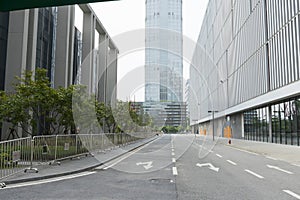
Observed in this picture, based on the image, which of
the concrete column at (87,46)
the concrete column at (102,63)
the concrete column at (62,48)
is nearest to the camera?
the concrete column at (62,48)

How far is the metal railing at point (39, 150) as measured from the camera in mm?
9922

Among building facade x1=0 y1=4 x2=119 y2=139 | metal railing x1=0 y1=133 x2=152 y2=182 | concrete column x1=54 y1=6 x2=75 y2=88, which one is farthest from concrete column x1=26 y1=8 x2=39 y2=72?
metal railing x1=0 y1=133 x2=152 y2=182

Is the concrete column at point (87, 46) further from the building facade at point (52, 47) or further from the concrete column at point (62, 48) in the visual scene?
the concrete column at point (62, 48)

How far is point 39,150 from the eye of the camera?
12305 millimetres

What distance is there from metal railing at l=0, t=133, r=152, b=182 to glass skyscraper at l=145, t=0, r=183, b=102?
21.0 feet

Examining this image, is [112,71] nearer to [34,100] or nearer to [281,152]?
[281,152]

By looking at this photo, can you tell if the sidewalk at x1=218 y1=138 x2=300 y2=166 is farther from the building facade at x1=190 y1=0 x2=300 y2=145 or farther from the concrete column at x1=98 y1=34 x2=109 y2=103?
the concrete column at x1=98 y1=34 x2=109 y2=103

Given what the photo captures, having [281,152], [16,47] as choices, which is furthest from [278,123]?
[16,47]

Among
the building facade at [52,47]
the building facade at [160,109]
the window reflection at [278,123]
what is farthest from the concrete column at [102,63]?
the window reflection at [278,123]

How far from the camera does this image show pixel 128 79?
1912 cm

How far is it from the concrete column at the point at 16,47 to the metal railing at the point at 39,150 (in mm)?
9980

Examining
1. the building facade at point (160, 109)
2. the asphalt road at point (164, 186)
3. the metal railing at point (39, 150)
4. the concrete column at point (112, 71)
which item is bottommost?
the asphalt road at point (164, 186)

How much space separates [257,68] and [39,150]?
105 feet

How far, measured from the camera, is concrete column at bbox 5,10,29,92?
78.1 ft
